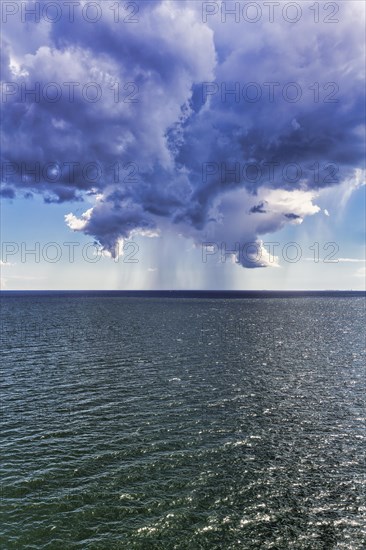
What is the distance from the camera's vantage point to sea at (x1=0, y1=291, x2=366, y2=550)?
21.0 metres

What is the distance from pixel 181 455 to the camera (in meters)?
29.5

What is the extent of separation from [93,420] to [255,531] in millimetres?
20779

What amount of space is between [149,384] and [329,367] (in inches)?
1306

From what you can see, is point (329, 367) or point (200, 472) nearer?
point (200, 472)

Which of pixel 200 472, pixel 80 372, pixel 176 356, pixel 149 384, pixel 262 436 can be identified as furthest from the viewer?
pixel 176 356

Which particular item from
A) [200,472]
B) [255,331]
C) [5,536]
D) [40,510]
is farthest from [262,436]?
[255,331]

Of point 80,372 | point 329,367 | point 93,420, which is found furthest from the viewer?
point 329,367

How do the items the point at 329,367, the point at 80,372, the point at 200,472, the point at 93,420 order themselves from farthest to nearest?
1. the point at 329,367
2. the point at 80,372
3. the point at 93,420
4. the point at 200,472

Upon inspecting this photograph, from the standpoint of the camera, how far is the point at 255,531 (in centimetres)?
2098

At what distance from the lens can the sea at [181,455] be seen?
21047mm

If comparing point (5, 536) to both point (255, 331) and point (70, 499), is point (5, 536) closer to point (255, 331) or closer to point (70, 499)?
point (70, 499)

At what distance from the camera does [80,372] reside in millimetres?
55312

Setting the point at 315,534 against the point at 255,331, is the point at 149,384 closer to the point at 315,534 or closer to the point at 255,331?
the point at 315,534

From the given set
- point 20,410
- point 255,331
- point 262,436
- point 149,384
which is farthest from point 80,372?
point 255,331
